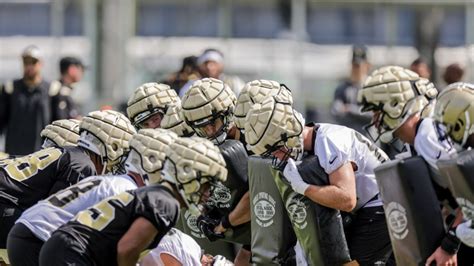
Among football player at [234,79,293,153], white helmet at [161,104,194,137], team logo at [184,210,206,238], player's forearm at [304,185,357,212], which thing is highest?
football player at [234,79,293,153]

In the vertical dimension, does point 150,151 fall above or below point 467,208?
above

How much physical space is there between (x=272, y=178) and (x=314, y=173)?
62 centimetres

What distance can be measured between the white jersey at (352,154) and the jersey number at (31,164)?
1.74 meters

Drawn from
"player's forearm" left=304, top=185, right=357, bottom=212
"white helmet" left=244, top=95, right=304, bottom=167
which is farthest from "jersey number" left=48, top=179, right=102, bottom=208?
"player's forearm" left=304, top=185, right=357, bottom=212

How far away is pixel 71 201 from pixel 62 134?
1.93 metres

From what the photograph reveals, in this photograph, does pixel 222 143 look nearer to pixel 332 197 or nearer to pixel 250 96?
pixel 250 96

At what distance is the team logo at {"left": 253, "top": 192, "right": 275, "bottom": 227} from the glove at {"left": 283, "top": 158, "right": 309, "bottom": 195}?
0.60m

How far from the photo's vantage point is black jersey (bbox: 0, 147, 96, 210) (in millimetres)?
9375

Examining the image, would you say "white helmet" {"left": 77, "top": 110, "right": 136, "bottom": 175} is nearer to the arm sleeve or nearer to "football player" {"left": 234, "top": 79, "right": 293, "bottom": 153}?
"football player" {"left": 234, "top": 79, "right": 293, "bottom": 153}

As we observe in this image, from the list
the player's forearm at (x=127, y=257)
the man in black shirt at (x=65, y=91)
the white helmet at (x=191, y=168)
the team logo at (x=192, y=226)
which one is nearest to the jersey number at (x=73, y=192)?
the white helmet at (x=191, y=168)

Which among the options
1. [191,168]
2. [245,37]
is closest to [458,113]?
[191,168]

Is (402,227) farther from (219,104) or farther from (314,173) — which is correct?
(219,104)

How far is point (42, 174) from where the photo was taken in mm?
9438

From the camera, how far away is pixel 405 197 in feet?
27.8
